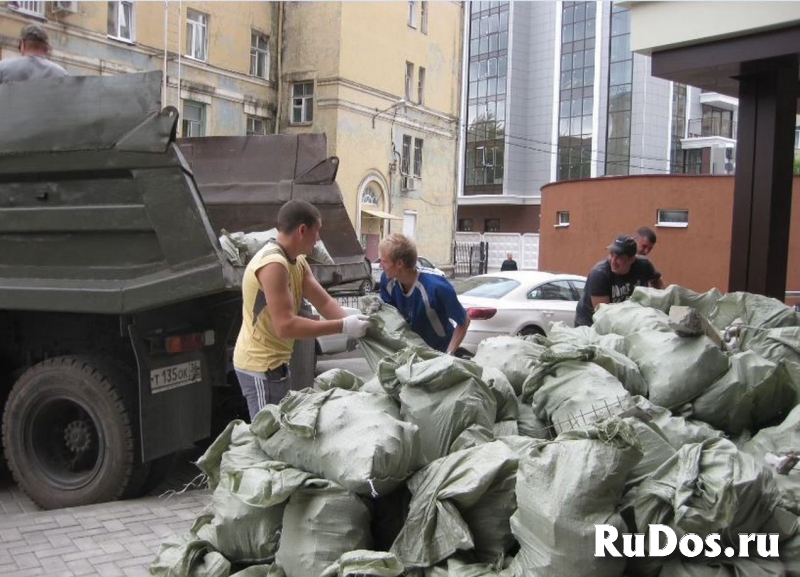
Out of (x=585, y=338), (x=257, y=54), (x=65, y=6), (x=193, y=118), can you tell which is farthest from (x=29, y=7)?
(x=585, y=338)

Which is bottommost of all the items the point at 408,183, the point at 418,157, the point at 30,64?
the point at 30,64

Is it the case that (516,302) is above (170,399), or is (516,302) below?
above

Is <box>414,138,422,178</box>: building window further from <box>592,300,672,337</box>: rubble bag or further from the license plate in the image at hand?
<box>592,300,672,337</box>: rubble bag

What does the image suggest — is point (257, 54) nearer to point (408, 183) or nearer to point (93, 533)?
point (408, 183)

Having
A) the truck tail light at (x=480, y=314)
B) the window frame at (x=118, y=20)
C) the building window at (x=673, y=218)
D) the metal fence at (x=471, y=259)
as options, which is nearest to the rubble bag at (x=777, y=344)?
the truck tail light at (x=480, y=314)

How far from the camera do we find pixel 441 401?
303 cm

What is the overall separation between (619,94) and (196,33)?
2899cm

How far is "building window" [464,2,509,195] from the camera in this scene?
170 feet

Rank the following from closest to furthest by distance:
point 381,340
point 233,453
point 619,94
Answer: point 233,453 < point 381,340 < point 619,94

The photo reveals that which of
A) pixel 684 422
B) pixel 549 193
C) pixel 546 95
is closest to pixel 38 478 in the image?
pixel 684 422

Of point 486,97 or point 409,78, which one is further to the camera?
point 486,97

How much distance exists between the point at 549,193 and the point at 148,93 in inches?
661

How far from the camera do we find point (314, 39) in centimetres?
2938

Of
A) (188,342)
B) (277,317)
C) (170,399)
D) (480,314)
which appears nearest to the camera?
(277,317)
